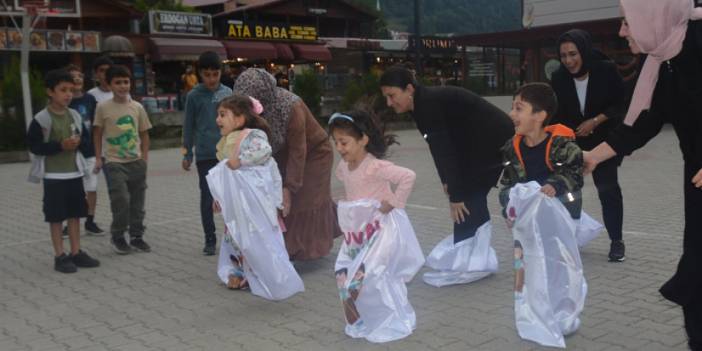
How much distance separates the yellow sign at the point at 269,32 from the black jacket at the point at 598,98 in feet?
87.6

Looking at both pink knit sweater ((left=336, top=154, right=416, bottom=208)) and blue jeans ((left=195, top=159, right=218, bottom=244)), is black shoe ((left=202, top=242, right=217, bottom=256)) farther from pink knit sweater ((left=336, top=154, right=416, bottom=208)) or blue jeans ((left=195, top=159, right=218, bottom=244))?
pink knit sweater ((left=336, top=154, right=416, bottom=208))

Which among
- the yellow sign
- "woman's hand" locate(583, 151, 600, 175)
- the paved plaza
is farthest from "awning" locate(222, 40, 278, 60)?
"woman's hand" locate(583, 151, 600, 175)

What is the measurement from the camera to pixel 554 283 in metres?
3.75

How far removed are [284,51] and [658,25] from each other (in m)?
29.6

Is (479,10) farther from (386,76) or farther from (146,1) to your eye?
(386,76)

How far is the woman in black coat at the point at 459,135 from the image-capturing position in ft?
15.3

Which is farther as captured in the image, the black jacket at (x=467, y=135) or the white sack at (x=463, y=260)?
the white sack at (x=463, y=260)

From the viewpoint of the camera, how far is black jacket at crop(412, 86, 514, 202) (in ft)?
15.4

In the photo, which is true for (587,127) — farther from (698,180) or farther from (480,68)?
(480,68)

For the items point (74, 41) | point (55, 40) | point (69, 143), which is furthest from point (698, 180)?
point (74, 41)

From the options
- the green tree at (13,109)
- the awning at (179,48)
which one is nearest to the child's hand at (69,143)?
the green tree at (13,109)

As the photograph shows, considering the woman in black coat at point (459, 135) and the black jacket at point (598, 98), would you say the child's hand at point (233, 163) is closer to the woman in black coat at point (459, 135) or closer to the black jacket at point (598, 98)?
the woman in black coat at point (459, 135)

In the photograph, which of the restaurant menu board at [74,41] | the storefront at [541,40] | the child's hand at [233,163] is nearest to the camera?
the child's hand at [233,163]

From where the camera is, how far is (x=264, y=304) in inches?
187
